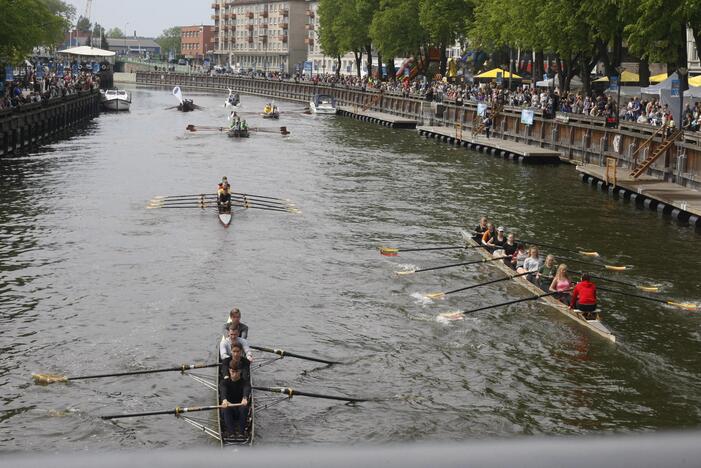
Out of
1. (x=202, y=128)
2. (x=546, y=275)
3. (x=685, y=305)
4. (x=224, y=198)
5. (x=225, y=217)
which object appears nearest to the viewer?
(x=685, y=305)

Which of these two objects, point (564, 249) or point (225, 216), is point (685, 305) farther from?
point (225, 216)

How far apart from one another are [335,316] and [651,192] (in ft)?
77.2

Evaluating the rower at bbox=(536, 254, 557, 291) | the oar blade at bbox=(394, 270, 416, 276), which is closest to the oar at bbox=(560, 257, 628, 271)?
the rower at bbox=(536, 254, 557, 291)

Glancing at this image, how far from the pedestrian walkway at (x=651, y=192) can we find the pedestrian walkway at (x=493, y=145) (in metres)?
9.57

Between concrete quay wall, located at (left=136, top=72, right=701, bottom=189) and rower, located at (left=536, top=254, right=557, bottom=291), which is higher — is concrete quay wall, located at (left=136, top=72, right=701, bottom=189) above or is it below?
above

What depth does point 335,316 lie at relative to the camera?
87.1ft

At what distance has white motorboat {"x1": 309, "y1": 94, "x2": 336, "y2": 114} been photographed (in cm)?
12488

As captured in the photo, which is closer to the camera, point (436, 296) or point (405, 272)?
point (436, 296)

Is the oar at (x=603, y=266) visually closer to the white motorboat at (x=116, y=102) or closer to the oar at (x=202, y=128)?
the oar at (x=202, y=128)

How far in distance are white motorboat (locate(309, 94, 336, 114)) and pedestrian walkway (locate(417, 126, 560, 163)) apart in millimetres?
35716

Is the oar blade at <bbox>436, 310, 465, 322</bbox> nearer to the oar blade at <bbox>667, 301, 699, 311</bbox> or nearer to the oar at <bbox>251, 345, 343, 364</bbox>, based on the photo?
the oar at <bbox>251, 345, 343, 364</bbox>

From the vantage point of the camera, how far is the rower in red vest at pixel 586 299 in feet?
80.7

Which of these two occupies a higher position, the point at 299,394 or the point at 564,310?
the point at 564,310

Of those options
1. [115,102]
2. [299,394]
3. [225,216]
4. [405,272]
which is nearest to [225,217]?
[225,216]
